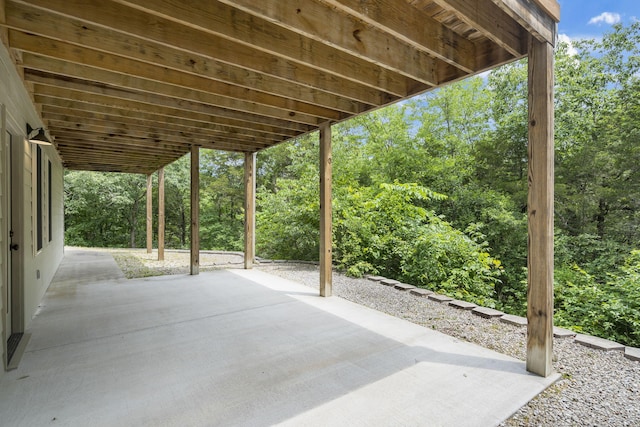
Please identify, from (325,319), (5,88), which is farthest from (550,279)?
(5,88)

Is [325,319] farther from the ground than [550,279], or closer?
closer

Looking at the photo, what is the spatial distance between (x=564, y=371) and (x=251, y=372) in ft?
7.58

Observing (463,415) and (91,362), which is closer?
(463,415)

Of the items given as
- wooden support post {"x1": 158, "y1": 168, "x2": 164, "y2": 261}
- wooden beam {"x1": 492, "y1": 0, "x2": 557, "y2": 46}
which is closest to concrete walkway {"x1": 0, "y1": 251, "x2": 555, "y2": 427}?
wooden beam {"x1": 492, "y1": 0, "x2": 557, "y2": 46}

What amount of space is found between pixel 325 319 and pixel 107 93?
11.2ft

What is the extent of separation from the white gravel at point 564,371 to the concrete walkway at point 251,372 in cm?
12

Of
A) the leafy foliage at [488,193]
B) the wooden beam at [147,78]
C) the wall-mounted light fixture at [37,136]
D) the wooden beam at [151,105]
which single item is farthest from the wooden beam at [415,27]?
the leafy foliage at [488,193]

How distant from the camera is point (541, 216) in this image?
7.22 ft

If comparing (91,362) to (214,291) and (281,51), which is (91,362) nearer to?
(214,291)

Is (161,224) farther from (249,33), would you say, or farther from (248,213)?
(249,33)

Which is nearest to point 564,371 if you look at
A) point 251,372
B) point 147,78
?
point 251,372

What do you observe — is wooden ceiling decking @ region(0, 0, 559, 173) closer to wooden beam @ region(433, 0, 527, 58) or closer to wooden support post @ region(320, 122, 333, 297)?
wooden beam @ region(433, 0, 527, 58)

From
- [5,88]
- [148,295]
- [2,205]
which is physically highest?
[5,88]

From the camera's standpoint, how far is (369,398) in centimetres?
193
